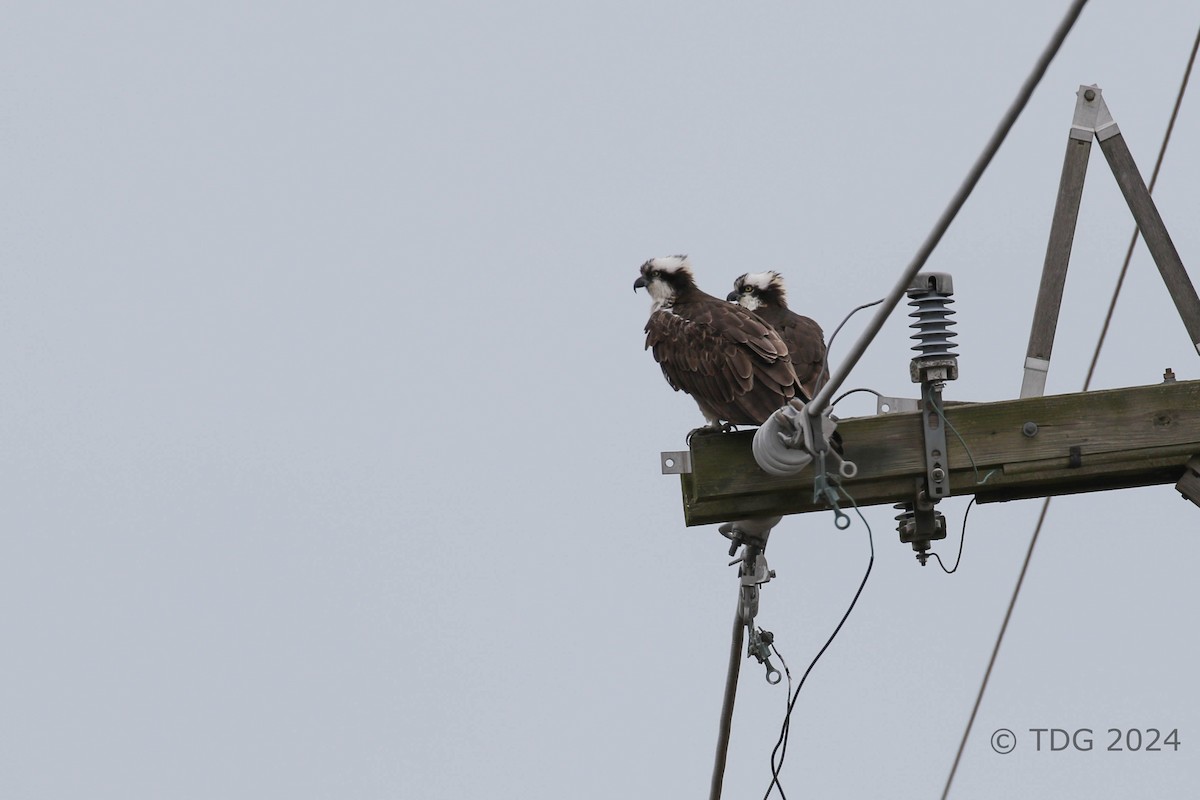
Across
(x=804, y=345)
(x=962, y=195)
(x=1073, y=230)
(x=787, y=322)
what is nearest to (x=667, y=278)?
(x=787, y=322)

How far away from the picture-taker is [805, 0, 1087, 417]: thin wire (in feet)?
14.5

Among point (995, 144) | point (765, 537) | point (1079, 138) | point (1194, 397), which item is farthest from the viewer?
point (765, 537)

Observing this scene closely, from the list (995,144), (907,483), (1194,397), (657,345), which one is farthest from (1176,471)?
(657,345)

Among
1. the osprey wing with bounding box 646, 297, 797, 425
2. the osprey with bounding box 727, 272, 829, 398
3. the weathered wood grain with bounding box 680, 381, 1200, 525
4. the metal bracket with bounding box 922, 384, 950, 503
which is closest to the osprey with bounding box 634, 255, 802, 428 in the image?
the osprey wing with bounding box 646, 297, 797, 425

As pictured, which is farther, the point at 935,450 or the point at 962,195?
the point at 935,450

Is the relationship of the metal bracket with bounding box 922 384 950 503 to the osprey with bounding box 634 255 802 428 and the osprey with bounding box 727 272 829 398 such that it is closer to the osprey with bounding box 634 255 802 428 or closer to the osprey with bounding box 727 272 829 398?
the osprey with bounding box 634 255 802 428

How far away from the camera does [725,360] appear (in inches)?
305

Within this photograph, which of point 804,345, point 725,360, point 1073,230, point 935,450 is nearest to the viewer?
point 935,450

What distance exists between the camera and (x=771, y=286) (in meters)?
9.97

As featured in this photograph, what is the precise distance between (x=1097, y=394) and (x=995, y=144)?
1.91 m

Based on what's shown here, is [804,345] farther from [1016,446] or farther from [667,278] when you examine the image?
[1016,446]

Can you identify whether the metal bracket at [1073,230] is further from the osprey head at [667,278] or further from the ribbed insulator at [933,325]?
the osprey head at [667,278]

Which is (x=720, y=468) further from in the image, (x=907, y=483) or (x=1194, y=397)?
(x=1194, y=397)

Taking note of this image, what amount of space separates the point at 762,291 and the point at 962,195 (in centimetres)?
512
